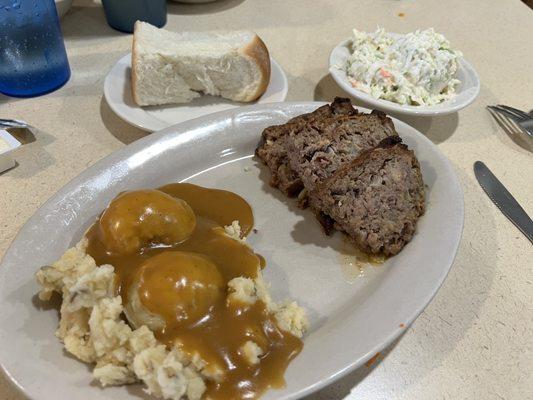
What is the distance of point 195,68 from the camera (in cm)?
238

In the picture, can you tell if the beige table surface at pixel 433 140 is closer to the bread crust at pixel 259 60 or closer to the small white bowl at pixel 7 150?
the small white bowl at pixel 7 150

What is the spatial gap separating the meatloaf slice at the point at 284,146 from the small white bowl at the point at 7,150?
1.05 m

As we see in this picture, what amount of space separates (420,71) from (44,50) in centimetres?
194

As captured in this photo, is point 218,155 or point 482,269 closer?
point 482,269

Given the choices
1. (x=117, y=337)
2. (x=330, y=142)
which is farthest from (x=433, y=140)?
(x=117, y=337)

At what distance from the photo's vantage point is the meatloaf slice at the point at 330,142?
1.90 meters

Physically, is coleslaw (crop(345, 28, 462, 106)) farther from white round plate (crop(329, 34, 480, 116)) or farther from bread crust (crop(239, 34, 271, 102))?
bread crust (crop(239, 34, 271, 102))

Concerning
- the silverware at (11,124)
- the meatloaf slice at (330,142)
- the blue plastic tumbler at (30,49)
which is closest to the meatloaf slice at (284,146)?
the meatloaf slice at (330,142)

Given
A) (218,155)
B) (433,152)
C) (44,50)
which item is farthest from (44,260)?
(433,152)

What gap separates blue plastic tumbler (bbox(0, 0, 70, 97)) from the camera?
2326 millimetres

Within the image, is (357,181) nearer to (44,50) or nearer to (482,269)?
(482,269)

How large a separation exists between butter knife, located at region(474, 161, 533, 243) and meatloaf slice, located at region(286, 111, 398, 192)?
0.54 metres

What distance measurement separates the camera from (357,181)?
70.6 inches

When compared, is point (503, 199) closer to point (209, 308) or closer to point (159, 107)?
point (209, 308)
